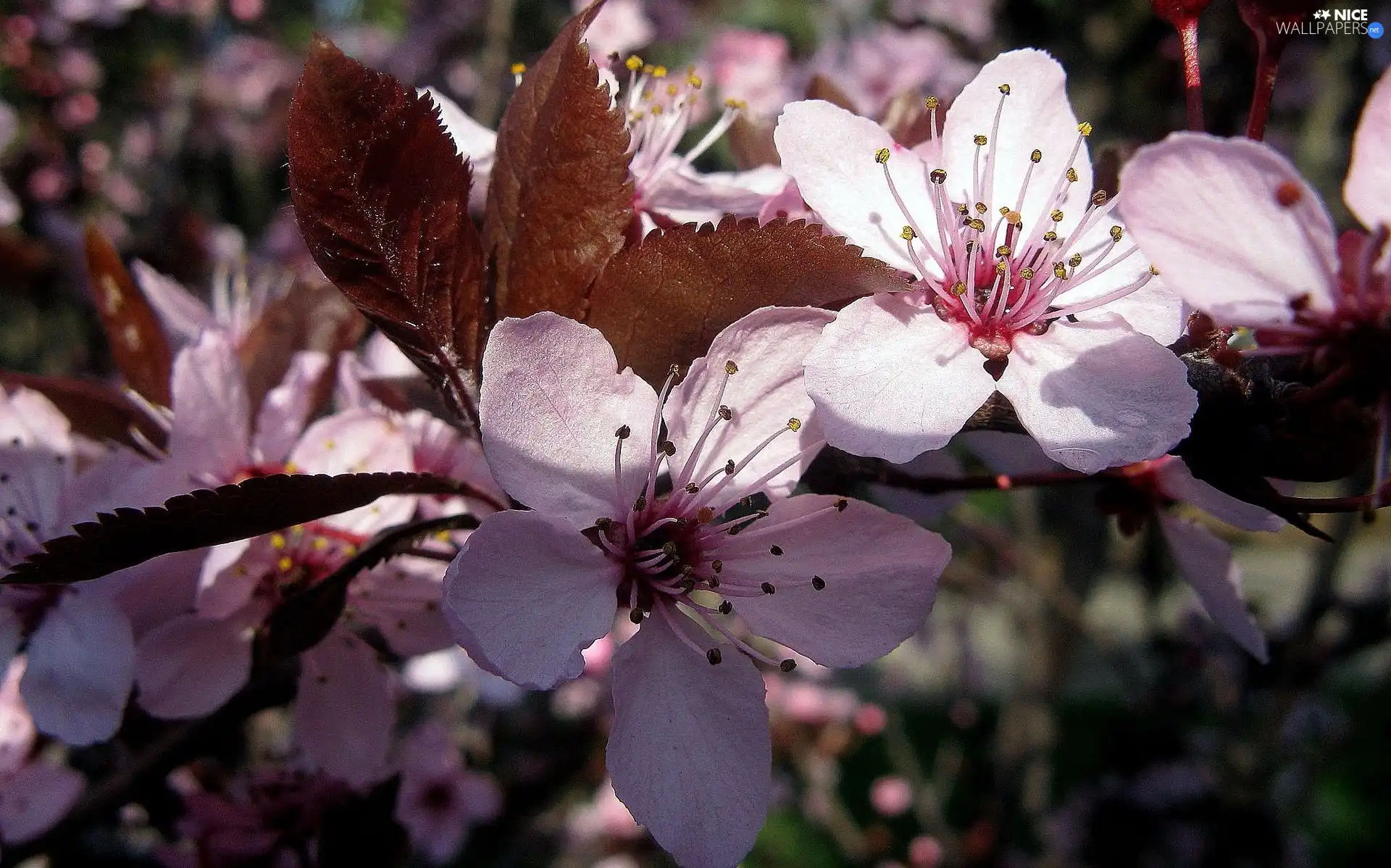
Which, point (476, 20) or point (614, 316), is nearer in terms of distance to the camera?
point (614, 316)

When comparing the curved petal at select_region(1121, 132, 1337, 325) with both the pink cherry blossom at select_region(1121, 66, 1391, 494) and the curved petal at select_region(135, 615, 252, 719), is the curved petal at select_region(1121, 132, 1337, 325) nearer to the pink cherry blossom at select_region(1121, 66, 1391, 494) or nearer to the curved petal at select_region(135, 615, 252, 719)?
the pink cherry blossom at select_region(1121, 66, 1391, 494)

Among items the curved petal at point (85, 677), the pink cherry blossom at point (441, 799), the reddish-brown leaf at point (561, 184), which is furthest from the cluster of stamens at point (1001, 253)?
the pink cherry blossom at point (441, 799)

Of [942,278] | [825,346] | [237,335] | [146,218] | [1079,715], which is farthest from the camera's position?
[1079,715]

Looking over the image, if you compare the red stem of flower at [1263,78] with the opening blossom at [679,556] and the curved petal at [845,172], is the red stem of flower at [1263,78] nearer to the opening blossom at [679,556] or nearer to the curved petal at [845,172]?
the curved petal at [845,172]

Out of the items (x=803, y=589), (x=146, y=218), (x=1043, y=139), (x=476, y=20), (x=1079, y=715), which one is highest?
(x=1043, y=139)

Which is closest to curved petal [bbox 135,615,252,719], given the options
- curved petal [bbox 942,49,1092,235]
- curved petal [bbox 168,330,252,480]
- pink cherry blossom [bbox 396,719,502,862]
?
curved petal [bbox 168,330,252,480]

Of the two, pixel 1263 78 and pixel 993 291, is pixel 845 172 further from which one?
pixel 1263 78

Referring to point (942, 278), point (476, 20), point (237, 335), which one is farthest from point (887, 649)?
point (476, 20)

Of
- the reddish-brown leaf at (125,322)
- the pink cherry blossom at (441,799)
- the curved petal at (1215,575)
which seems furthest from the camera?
the pink cherry blossom at (441,799)

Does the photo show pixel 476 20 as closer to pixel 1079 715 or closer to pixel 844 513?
pixel 844 513
